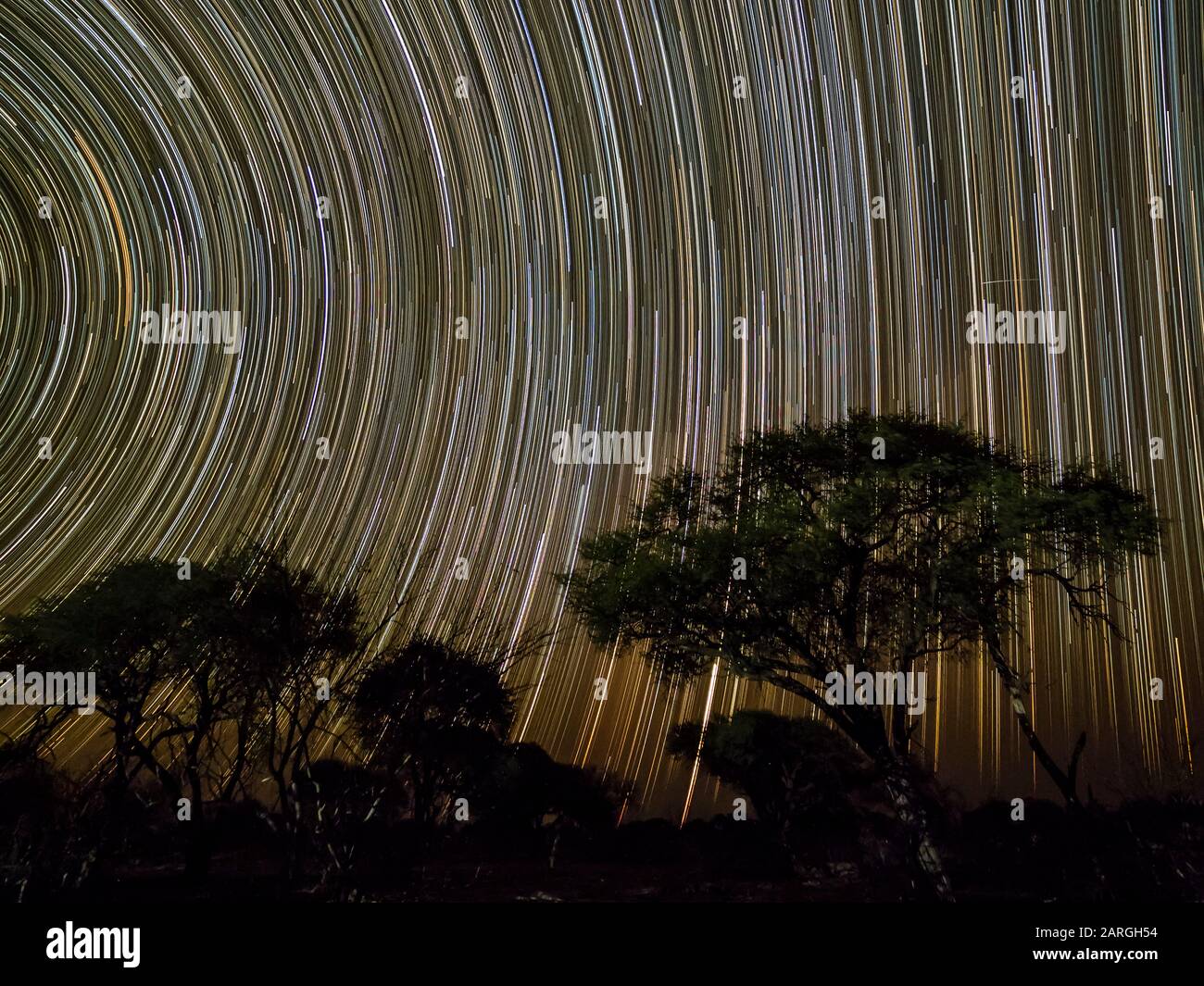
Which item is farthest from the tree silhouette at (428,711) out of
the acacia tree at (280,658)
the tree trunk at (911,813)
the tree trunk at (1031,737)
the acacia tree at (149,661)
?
the tree trunk at (1031,737)

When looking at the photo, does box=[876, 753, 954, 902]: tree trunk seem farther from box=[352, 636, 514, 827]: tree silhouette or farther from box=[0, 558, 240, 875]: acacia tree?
box=[0, 558, 240, 875]: acacia tree

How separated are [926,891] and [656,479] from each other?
1113 centimetres

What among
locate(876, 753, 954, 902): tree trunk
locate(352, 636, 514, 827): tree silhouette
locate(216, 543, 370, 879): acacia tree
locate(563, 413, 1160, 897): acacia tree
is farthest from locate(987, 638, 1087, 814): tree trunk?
locate(216, 543, 370, 879): acacia tree

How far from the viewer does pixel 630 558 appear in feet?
73.9

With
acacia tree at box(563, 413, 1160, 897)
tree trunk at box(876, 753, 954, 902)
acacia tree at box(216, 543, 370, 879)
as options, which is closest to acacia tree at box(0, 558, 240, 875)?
acacia tree at box(216, 543, 370, 879)

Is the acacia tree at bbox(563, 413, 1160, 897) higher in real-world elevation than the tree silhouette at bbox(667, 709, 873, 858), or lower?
higher

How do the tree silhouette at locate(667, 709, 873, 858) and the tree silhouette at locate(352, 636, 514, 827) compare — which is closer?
the tree silhouette at locate(352, 636, 514, 827)

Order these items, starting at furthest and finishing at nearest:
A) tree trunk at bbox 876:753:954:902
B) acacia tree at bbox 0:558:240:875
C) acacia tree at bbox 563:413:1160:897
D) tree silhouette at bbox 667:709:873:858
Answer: tree silhouette at bbox 667:709:873:858
acacia tree at bbox 0:558:240:875
acacia tree at bbox 563:413:1160:897
tree trunk at bbox 876:753:954:902

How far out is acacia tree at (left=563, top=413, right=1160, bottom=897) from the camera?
20516 millimetres

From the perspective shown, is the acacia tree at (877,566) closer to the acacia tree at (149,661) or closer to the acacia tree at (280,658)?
the acacia tree at (280,658)

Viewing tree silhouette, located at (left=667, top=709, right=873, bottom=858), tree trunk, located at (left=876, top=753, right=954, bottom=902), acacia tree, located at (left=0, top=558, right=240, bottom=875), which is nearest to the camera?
tree trunk, located at (left=876, top=753, right=954, bottom=902)

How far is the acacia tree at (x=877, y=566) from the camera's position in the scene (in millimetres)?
20516

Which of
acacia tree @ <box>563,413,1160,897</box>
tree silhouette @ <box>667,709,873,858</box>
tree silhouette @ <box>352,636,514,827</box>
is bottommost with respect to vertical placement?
tree silhouette @ <box>667,709,873,858</box>

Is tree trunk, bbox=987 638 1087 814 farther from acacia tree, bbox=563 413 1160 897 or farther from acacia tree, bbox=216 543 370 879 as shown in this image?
acacia tree, bbox=216 543 370 879
